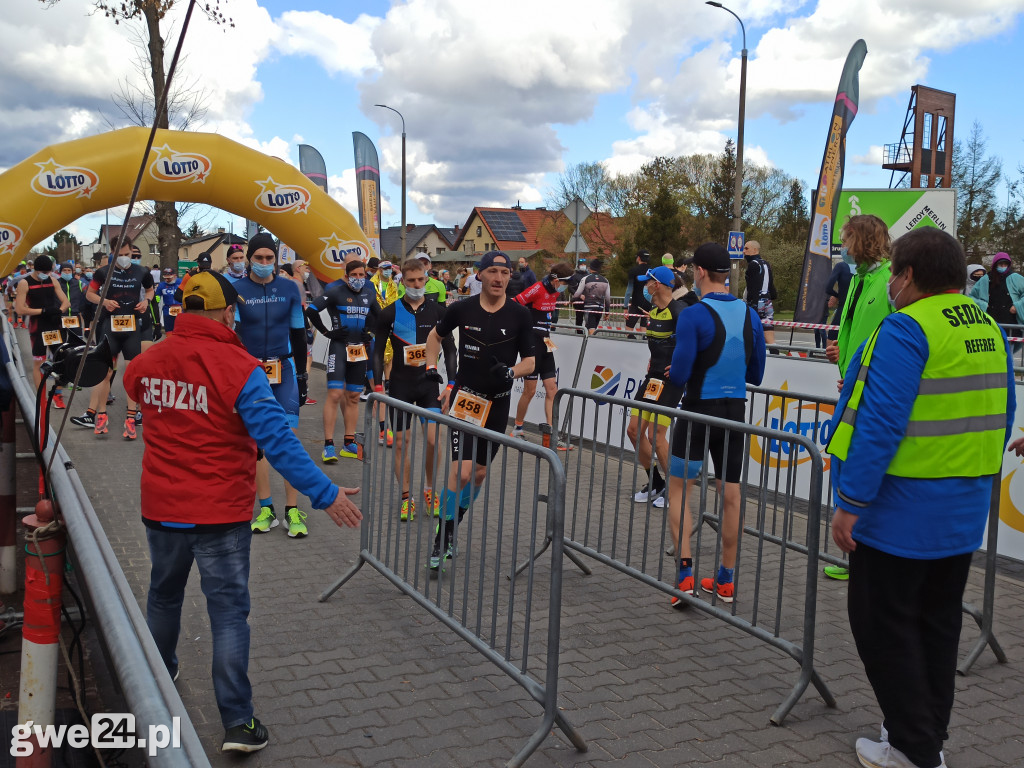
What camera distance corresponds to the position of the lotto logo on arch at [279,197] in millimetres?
10414

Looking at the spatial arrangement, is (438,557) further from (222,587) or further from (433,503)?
(222,587)

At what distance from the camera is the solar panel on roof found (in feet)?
336

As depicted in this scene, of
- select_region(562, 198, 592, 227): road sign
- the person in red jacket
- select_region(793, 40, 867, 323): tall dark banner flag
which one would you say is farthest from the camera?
select_region(562, 198, 592, 227): road sign

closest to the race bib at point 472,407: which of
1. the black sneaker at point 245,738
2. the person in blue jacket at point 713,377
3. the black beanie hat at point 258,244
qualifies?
the person in blue jacket at point 713,377

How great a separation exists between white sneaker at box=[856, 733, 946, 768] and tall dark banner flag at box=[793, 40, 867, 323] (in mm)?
13346

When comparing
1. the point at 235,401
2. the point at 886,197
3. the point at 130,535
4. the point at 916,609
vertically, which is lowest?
the point at 130,535

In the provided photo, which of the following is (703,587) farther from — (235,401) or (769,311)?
(769,311)

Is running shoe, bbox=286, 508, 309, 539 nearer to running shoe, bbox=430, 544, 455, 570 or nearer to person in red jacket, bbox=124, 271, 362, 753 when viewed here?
running shoe, bbox=430, 544, 455, 570

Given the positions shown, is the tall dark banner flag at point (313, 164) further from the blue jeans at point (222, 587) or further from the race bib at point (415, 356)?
the blue jeans at point (222, 587)

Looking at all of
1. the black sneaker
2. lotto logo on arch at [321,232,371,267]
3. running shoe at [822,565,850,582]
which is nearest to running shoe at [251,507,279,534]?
the black sneaker

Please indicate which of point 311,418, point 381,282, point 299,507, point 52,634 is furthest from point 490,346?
point 311,418

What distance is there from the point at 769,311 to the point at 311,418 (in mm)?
9199

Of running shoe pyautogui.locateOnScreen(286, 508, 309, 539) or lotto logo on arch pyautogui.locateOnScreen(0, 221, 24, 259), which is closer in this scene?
running shoe pyautogui.locateOnScreen(286, 508, 309, 539)

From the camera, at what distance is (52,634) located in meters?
2.77
